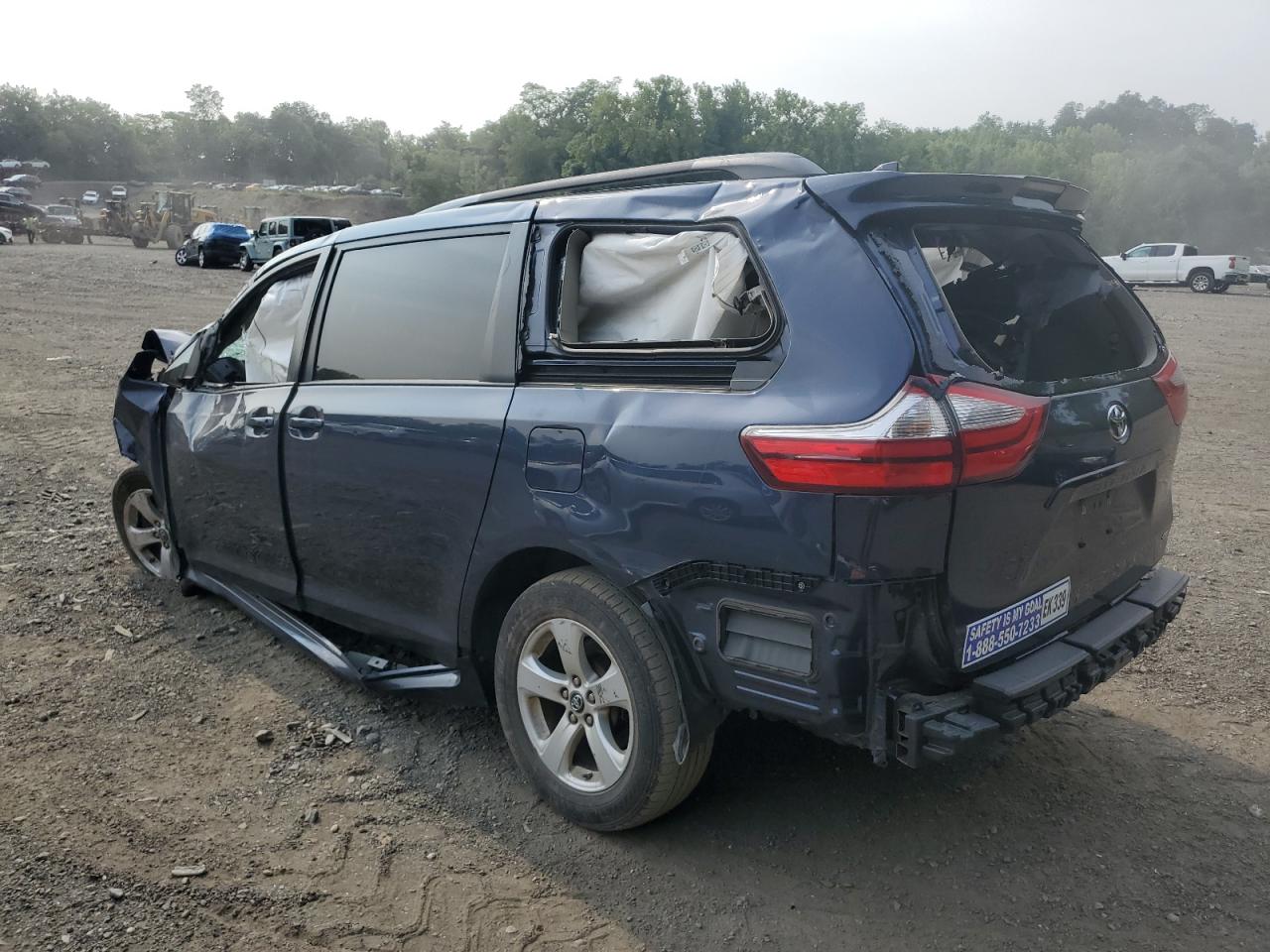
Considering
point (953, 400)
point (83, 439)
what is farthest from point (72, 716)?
point (83, 439)

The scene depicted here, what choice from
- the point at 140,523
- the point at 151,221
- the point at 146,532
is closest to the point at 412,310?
the point at 146,532

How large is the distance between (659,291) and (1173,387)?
1.67m

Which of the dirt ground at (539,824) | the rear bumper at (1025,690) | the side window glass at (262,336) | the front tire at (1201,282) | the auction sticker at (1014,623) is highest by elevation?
the side window glass at (262,336)

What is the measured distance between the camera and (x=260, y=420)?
402 cm

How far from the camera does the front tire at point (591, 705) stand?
2707 mm

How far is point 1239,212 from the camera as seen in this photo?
8850 cm

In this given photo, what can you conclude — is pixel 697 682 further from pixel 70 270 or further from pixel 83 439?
pixel 70 270

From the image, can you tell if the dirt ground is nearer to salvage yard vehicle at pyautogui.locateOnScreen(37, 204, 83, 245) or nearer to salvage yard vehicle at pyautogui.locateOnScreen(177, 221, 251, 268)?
salvage yard vehicle at pyautogui.locateOnScreen(177, 221, 251, 268)

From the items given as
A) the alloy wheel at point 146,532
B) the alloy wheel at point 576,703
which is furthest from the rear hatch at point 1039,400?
the alloy wheel at point 146,532

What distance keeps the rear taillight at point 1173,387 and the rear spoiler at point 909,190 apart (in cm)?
69

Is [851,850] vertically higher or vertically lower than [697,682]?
lower

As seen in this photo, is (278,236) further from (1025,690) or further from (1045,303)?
(1025,690)

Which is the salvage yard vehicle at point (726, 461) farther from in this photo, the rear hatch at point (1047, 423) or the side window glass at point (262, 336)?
the side window glass at point (262, 336)

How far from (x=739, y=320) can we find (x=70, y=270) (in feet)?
92.1
